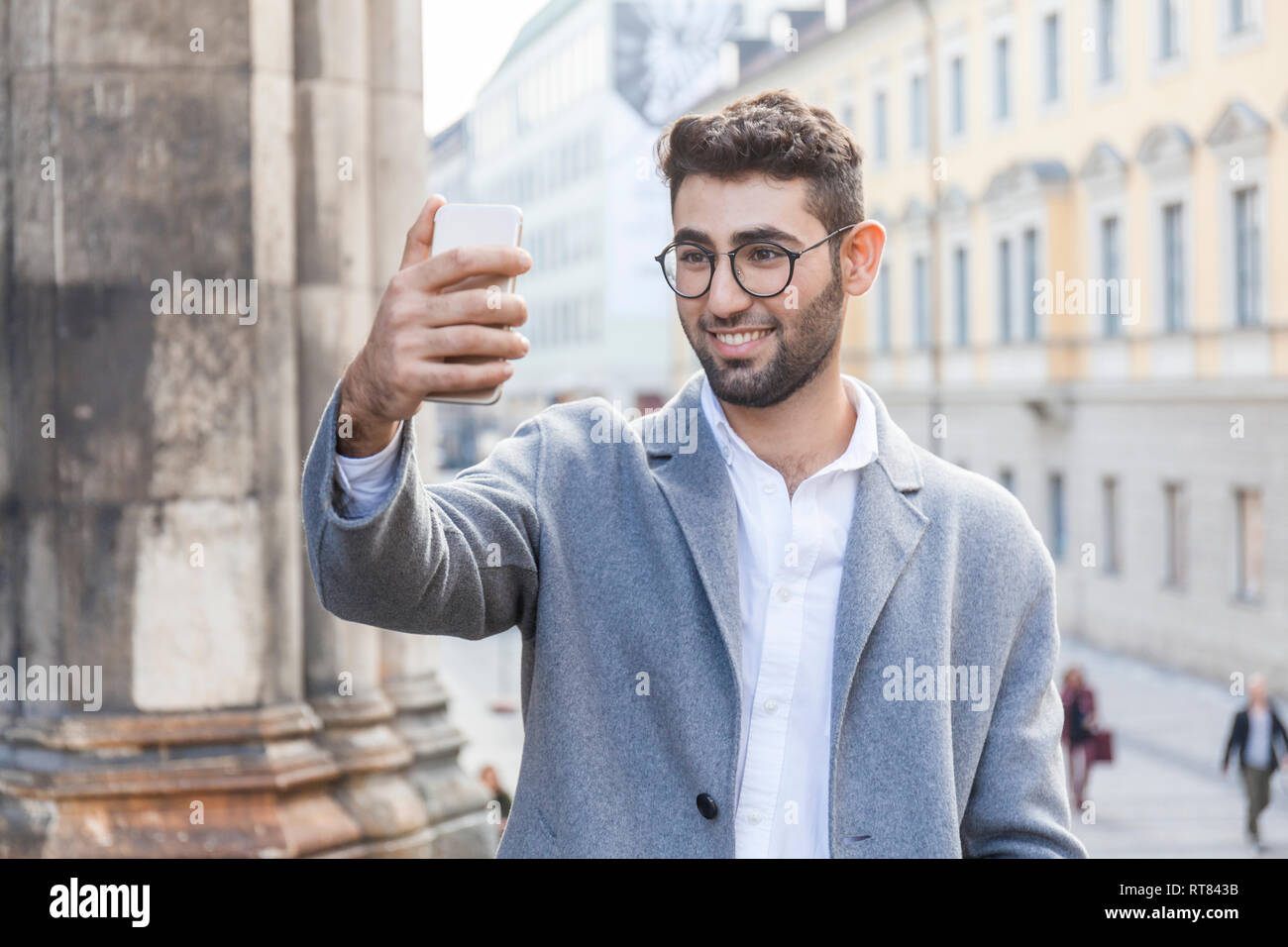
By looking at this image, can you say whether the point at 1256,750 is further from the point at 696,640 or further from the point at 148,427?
the point at 696,640

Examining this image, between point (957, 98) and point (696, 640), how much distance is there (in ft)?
96.1

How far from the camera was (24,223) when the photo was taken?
4.20 metres

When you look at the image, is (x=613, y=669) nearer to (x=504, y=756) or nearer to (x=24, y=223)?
(x=24, y=223)

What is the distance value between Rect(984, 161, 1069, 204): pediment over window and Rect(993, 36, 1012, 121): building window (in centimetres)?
105

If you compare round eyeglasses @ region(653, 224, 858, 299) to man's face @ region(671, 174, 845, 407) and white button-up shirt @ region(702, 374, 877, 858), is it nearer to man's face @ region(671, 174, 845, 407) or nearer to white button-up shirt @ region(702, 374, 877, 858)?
man's face @ region(671, 174, 845, 407)

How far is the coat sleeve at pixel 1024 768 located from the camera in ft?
7.37

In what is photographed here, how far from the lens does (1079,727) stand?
1414 centimetres

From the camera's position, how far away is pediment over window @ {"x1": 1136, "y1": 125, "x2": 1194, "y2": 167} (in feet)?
76.9

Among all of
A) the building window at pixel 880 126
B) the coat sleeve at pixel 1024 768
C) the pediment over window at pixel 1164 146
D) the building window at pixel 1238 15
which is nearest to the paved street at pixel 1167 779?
the pediment over window at pixel 1164 146

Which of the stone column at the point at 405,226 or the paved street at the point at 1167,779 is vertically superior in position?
the stone column at the point at 405,226

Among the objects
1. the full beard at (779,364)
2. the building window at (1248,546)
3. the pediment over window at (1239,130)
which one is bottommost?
the building window at (1248,546)

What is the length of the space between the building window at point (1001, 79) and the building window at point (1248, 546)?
30.4ft

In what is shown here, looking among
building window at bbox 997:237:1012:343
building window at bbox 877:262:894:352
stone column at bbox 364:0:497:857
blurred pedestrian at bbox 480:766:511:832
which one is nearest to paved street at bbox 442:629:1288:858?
blurred pedestrian at bbox 480:766:511:832

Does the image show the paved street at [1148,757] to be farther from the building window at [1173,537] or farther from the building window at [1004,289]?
the building window at [1004,289]
